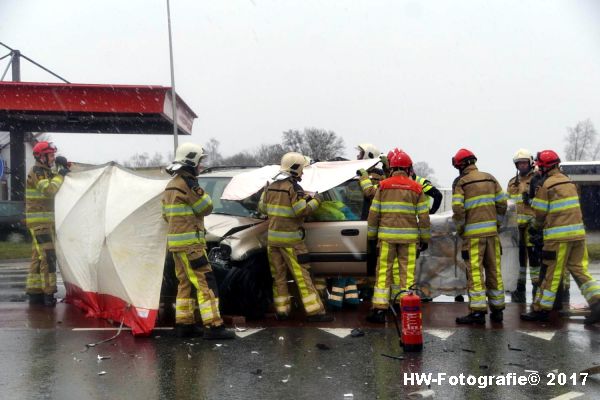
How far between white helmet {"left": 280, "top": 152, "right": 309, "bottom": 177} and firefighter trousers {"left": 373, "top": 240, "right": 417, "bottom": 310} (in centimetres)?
131

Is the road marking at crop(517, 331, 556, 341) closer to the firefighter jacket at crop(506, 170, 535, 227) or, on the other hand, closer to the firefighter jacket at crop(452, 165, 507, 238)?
the firefighter jacket at crop(452, 165, 507, 238)

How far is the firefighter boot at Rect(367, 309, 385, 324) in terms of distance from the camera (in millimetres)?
7355

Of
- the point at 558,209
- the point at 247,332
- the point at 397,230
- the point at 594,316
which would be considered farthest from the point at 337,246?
the point at 594,316

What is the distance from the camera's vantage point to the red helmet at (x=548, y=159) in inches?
298

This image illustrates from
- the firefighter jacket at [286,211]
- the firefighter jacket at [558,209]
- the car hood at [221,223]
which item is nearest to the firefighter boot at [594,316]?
the firefighter jacket at [558,209]

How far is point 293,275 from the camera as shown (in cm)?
757

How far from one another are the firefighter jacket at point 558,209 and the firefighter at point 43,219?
6.37 meters

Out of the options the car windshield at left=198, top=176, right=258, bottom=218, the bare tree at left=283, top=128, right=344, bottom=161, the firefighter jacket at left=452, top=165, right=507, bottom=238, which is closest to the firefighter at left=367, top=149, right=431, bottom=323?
the firefighter jacket at left=452, top=165, right=507, bottom=238

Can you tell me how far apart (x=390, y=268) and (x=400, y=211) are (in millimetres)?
674

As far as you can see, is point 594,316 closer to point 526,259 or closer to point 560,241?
point 560,241

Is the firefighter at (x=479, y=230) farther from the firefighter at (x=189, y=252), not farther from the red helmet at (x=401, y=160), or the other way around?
the firefighter at (x=189, y=252)

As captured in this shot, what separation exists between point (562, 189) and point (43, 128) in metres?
21.3

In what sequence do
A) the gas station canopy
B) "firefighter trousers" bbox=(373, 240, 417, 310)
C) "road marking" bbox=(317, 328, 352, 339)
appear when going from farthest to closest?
the gas station canopy < "firefighter trousers" bbox=(373, 240, 417, 310) < "road marking" bbox=(317, 328, 352, 339)

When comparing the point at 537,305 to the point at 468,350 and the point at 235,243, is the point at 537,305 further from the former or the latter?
the point at 235,243
